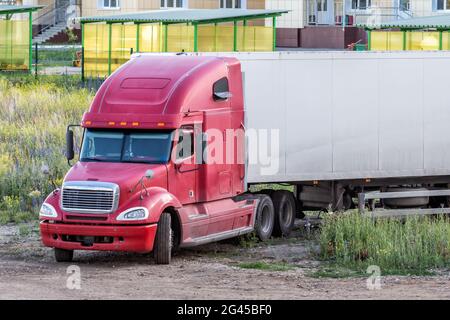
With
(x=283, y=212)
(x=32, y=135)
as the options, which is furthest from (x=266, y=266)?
(x=32, y=135)

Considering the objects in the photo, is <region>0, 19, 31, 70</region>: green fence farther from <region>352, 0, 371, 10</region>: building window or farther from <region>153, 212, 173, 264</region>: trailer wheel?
<region>153, 212, 173, 264</region>: trailer wheel

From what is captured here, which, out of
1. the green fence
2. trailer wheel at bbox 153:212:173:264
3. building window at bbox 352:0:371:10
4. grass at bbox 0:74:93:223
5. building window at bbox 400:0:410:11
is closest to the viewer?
trailer wheel at bbox 153:212:173:264

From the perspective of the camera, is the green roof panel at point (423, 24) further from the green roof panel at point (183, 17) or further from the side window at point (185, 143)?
the side window at point (185, 143)

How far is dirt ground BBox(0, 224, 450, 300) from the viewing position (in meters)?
17.1

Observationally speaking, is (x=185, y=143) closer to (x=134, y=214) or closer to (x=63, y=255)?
(x=134, y=214)

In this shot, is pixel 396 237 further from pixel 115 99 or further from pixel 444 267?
pixel 115 99

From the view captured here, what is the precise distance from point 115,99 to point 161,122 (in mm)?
904

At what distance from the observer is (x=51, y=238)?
20.3 meters

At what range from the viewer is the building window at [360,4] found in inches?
3046

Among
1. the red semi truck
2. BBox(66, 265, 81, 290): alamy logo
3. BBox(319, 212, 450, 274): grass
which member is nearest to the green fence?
the red semi truck

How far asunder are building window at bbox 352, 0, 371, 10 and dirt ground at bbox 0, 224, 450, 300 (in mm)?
55414

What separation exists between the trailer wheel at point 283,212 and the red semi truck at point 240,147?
0.08 ft

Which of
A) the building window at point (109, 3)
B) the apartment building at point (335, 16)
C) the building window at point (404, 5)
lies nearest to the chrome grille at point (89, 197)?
the apartment building at point (335, 16)

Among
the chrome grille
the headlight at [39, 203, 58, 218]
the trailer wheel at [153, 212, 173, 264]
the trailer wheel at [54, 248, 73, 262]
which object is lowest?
the trailer wheel at [54, 248, 73, 262]
